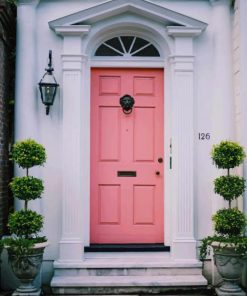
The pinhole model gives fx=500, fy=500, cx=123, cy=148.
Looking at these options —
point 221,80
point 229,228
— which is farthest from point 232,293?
point 221,80

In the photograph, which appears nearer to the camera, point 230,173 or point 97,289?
point 97,289

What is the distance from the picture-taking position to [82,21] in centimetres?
646

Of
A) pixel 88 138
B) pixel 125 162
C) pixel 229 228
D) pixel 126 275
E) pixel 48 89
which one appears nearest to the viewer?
pixel 229 228

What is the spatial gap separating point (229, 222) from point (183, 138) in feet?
4.16

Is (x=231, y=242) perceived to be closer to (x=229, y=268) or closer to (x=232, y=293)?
(x=229, y=268)

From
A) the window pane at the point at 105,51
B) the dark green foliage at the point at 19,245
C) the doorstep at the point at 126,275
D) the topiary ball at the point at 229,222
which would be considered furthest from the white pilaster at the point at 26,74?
the topiary ball at the point at 229,222

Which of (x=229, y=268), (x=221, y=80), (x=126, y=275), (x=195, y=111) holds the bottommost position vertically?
(x=126, y=275)

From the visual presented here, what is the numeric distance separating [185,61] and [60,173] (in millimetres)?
2173

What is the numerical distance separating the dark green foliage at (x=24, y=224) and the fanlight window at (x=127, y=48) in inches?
95.7

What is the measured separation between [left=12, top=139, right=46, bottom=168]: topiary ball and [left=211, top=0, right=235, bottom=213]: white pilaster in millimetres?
2264

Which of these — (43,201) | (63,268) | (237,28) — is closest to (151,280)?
(63,268)

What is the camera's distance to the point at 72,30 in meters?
6.41

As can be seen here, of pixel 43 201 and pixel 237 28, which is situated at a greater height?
pixel 237 28

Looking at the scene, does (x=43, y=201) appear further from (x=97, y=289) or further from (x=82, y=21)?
(x=82, y=21)
